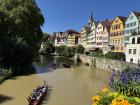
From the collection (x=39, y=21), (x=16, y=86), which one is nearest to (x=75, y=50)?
(x=39, y=21)

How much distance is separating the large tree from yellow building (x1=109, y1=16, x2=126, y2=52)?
2126cm

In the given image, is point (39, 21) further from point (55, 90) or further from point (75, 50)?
point (75, 50)

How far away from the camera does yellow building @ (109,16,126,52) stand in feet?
235

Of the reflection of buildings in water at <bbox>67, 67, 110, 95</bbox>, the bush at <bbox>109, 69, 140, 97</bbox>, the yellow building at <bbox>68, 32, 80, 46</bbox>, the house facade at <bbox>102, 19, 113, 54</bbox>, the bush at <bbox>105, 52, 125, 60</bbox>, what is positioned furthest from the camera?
the yellow building at <bbox>68, 32, 80, 46</bbox>

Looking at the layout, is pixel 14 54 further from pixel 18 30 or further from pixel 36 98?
pixel 36 98

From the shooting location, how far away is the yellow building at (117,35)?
71.6 metres

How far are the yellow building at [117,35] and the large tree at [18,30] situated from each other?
21263 mm

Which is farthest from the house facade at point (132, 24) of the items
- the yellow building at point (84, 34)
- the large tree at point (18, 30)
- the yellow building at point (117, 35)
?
the yellow building at point (84, 34)

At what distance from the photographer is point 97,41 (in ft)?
309

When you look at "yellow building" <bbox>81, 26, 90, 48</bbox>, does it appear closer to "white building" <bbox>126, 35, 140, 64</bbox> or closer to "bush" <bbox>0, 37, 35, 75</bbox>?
"white building" <bbox>126, 35, 140, 64</bbox>

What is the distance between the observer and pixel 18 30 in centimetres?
4981

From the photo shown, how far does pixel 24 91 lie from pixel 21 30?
21091mm

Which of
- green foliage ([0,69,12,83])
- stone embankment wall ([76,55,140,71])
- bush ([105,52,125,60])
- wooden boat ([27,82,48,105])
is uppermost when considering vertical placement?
bush ([105,52,125,60])

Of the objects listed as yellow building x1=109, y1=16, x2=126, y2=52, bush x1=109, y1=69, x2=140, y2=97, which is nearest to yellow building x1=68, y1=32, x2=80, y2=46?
yellow building x1=109, y1=16, x2=126, y2=52
